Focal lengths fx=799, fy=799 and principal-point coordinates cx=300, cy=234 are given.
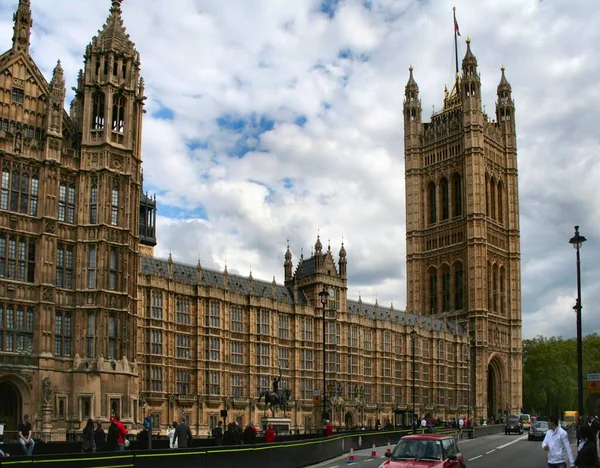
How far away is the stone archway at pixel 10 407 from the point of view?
147ft

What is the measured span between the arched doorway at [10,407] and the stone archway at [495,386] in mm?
86234

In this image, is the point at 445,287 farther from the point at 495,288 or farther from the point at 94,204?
the point at 94,204

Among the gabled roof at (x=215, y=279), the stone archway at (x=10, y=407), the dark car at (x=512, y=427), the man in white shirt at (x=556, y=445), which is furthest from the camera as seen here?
the dark car at (x=512, y=427)

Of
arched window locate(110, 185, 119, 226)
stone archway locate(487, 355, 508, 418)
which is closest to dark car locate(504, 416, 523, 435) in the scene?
arched window locate(110, 185, 119, 226)

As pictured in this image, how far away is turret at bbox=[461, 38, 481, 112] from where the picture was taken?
12027 centimetres

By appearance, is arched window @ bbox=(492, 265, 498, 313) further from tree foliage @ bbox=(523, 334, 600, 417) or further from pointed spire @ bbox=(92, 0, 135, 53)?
pointed spire @ bbox=(92, 0, 135, 53)

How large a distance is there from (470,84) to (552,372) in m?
48.1

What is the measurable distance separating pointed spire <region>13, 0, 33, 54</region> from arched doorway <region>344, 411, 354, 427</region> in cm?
5300

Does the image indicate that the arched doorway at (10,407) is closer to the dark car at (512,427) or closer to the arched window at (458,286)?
the dark car at (512,427)

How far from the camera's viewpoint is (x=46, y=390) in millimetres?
45156

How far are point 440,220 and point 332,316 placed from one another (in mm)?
44987

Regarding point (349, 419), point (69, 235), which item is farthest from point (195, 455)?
point (349, 419)

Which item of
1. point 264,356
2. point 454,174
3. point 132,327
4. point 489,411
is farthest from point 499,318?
point 132,327

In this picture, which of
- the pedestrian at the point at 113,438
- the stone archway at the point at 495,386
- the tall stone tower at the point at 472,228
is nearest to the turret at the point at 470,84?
the tall stone tower at the point at 472,228
